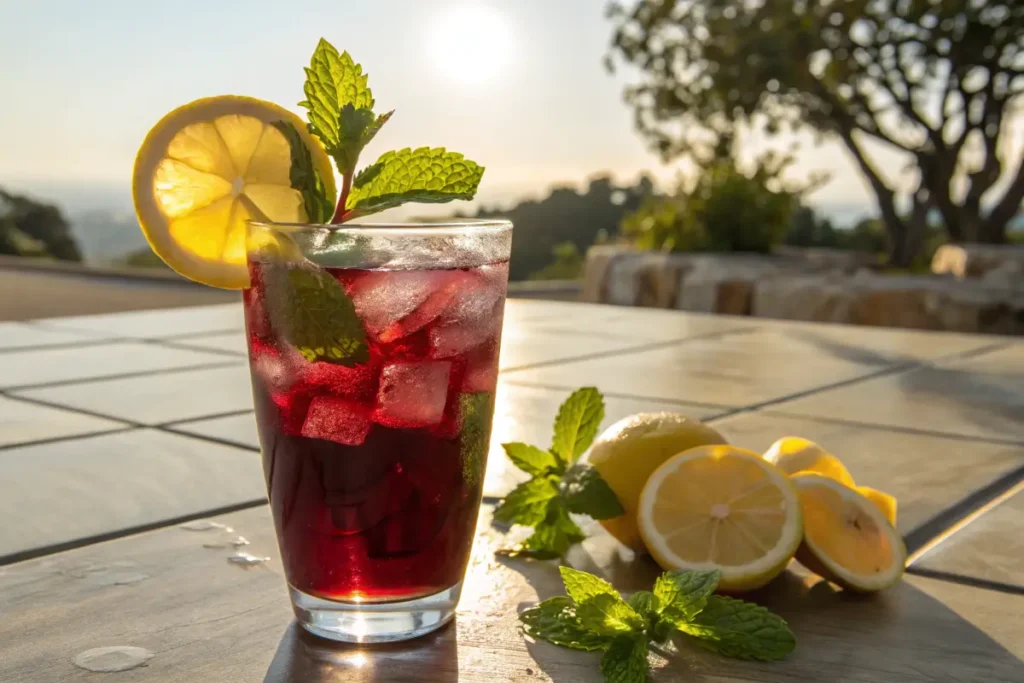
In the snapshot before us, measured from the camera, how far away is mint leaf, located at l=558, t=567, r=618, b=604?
0.90 m

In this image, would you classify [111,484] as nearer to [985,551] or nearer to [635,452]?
[635,452]

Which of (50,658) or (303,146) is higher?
(303,146)

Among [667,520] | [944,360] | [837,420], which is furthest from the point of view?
[944,360]

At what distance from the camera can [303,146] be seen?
2.99ft

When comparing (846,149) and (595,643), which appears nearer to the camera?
(595,643)

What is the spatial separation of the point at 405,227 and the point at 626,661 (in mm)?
356

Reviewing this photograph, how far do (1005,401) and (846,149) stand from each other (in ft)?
38.1

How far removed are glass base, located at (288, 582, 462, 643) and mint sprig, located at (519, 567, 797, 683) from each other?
0.08 meters

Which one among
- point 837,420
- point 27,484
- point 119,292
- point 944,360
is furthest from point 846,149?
point 27,484

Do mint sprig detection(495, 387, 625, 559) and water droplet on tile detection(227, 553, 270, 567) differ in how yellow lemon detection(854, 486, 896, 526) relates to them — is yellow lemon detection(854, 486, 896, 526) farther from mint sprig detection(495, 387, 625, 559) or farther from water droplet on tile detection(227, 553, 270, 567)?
water droplet on tile detection(227, 553, 270, 567)

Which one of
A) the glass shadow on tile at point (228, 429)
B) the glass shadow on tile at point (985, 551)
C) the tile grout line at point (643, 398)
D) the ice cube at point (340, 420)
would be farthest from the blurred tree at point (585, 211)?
the ice cube at point (340, 420)

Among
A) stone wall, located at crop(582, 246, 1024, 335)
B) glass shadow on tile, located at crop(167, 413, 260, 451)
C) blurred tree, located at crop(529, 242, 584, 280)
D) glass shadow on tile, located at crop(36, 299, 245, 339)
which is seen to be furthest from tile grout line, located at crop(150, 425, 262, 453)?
blurred tree, located at crop(529, 242, 584, 280)

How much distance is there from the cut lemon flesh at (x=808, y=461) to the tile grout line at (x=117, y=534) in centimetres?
58

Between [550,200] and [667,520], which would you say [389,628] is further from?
[550,200]
